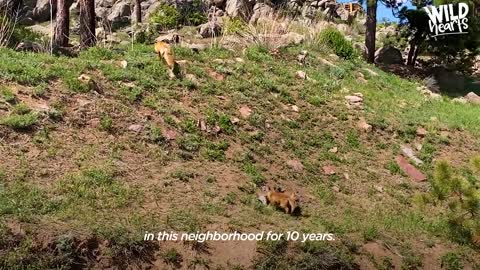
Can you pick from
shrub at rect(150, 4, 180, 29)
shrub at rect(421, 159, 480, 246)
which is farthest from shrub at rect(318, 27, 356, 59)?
shrub at rect(421, 159, 480, 246)

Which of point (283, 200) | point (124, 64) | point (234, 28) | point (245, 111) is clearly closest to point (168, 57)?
point (124, 64)

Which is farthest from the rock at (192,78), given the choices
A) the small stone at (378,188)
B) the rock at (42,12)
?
the rock at (42,12)

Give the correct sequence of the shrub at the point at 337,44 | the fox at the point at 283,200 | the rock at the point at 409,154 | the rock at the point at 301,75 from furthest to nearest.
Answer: the shrub at the point at 337,44 → the rock at the point at 301,75 → the rock at the point at 409,154 → the fox at the point at 283,200

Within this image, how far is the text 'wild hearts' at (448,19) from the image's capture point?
13.4 meters

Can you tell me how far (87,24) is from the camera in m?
9.69

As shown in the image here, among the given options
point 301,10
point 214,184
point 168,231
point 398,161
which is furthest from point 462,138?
point 301,10

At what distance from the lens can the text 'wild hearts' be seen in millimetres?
13391

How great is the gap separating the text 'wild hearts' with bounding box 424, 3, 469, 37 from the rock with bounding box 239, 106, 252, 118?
314 inches

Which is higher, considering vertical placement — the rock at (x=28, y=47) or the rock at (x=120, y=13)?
the rock at (x=28, y=47)

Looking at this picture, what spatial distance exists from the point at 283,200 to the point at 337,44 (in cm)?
718

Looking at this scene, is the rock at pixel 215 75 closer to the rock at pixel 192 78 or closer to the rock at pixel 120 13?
the rock at pixel 192 78

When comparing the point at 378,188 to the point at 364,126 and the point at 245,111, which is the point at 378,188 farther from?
the point at 245,111

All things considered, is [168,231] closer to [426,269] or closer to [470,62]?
[426,269]

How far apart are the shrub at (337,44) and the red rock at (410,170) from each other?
4692mm
